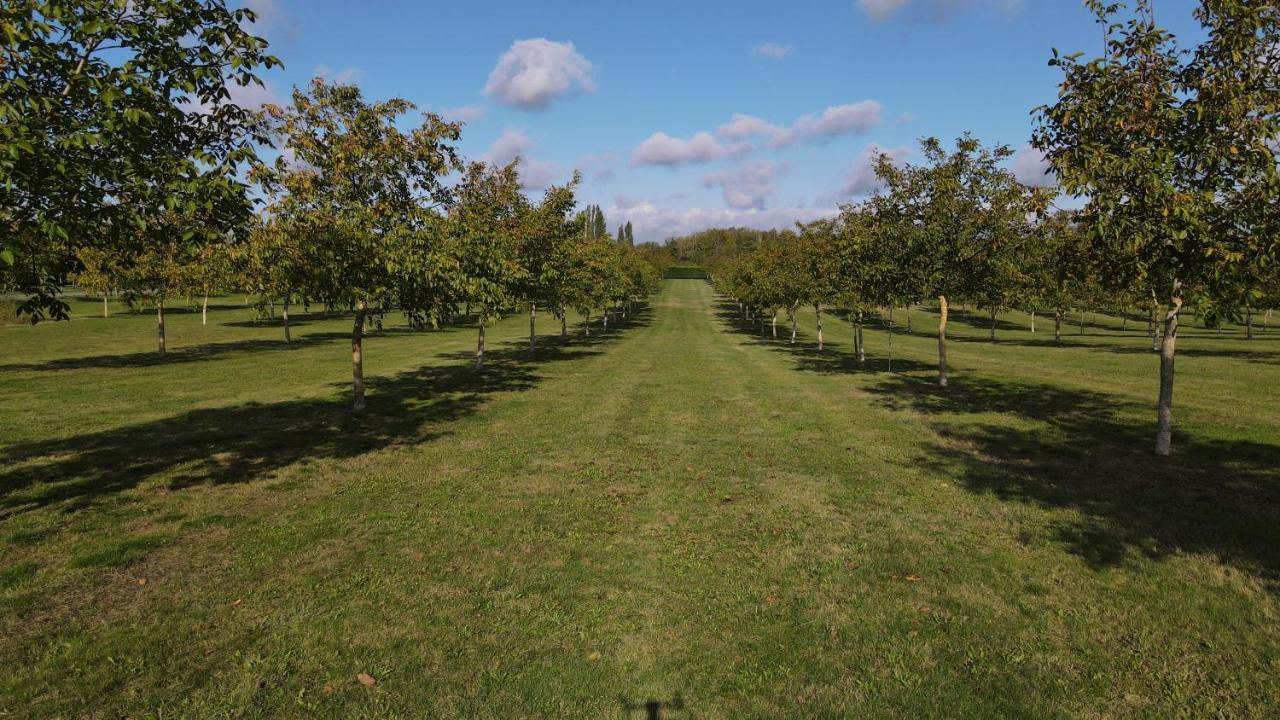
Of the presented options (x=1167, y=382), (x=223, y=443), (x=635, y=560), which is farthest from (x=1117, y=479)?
(x=223, y=443)

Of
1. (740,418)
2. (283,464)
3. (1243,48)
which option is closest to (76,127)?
(283,464)

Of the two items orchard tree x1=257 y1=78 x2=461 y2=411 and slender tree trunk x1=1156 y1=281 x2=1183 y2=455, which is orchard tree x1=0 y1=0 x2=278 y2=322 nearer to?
orchard tree x1=257 y1=78 x2=461 y2=411

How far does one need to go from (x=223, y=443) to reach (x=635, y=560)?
452 inches

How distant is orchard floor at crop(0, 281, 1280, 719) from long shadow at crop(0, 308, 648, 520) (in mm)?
118

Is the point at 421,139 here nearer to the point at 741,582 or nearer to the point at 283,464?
the point at 283,464

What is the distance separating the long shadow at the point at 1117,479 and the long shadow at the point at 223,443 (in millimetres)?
13345

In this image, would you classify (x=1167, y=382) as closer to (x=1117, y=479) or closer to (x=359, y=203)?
(x=1117, y=479)

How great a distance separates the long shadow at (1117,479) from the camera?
8.76m

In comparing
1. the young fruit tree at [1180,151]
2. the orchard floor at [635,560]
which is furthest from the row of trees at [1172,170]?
the orchard floor at [635,560]

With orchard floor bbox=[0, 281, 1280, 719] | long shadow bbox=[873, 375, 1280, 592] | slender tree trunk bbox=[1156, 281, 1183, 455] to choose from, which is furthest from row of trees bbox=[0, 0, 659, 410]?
slender tree trunk bbox=[1156, 281, 1183, 455]

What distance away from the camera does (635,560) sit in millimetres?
8422

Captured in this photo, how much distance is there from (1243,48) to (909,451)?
9.52 m

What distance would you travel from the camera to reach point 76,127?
6949 millimetres

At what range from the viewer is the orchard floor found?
5707 mm
